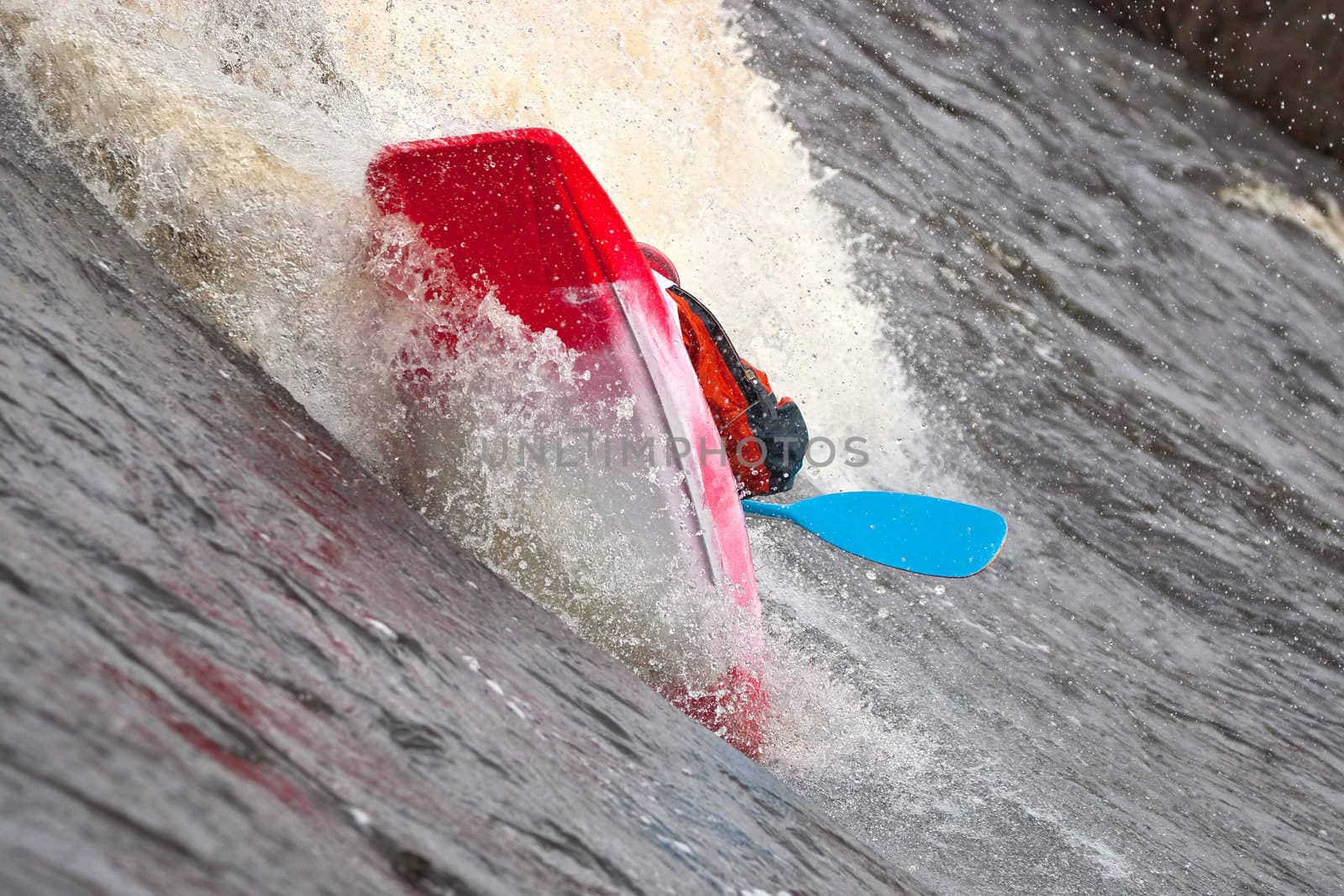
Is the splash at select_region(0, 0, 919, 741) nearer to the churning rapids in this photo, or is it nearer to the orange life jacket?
the churning rapids

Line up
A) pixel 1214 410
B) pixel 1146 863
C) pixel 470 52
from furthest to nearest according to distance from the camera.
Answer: pixel 1214 410, pixel 470 52, pixel 1146 863

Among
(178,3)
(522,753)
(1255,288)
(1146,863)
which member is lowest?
(522,753)

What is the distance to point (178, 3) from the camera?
2074 millimetres

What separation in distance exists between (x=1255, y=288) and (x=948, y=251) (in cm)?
150

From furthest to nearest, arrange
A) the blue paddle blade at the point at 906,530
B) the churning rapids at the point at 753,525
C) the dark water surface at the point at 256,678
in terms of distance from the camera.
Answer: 1. the blue paddle blade at the point at 906,530
2. the churning rapids at the point at 753,525
3. the dark water surface at the point at 256,678

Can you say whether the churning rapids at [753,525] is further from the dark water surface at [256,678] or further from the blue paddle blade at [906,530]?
the blue paddle blade at [906,530]

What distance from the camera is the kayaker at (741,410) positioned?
2.01 meters

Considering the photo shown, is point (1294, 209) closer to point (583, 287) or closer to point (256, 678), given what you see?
point (583, 287)

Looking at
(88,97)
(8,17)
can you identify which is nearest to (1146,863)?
(88,97)

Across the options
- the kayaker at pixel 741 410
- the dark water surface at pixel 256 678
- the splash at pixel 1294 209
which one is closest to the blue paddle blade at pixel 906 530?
the kayaker at pixel 741 410

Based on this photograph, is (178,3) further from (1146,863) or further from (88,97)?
(1146,863)

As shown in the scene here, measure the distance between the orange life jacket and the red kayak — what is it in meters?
0.13

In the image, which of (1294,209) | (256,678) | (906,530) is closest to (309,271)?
(256,678)

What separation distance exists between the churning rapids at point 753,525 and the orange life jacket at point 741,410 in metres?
0.44
